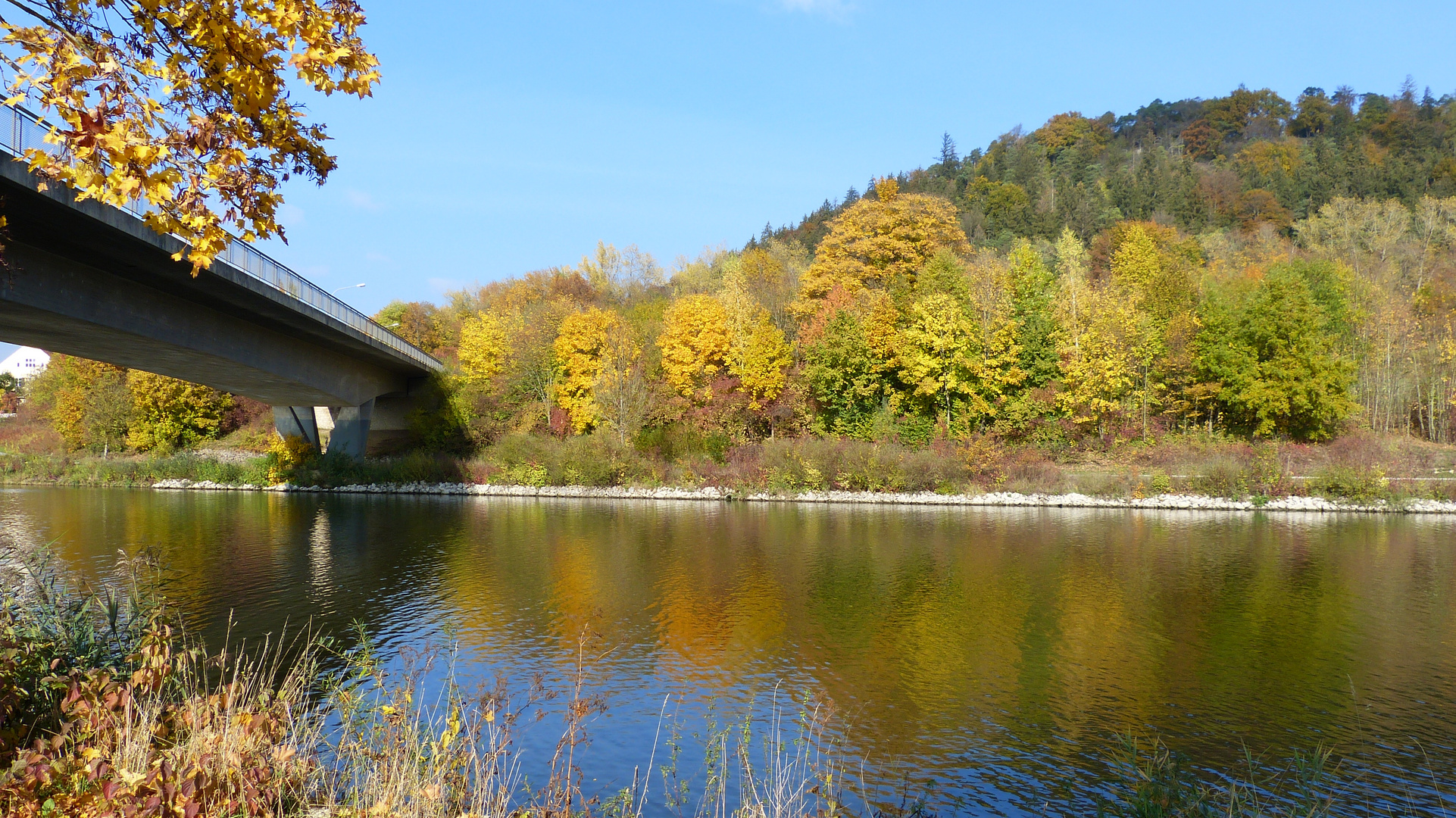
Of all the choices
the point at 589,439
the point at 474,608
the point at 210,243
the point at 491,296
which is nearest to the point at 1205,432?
the point at 589,439

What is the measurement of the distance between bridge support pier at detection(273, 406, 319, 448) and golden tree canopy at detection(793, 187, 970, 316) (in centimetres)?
3009

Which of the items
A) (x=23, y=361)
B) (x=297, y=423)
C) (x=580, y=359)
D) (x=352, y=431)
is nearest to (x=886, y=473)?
(x=580, y=359)

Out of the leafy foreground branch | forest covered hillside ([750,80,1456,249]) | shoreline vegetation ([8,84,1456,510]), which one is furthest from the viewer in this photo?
forest covered hillside ([750,80,1456,249])

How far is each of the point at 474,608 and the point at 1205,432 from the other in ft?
134

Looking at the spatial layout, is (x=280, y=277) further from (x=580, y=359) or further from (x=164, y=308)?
(x=580, y=359)

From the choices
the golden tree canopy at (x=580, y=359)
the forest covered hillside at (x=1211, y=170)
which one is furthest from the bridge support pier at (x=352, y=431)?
the forest covered hillside at (x=1211, y=170)

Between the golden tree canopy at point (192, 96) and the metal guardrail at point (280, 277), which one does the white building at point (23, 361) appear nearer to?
the metal guardrail at point (280, 277)

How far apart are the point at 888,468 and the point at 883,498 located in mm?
1667

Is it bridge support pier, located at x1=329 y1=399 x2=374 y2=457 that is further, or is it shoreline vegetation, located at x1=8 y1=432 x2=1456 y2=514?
bridge support pier, located at x1=329 y1=399 x2=374 y2=457

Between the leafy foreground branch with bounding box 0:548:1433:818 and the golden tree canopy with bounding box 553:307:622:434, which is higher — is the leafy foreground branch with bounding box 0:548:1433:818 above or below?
below

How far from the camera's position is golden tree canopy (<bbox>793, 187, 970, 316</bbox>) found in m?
57.5

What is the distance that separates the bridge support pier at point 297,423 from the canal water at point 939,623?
630 inches

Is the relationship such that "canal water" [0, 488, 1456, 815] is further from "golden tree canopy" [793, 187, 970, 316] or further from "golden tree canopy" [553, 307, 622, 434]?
"golden tree canopy" [793, 187, 970, 316]

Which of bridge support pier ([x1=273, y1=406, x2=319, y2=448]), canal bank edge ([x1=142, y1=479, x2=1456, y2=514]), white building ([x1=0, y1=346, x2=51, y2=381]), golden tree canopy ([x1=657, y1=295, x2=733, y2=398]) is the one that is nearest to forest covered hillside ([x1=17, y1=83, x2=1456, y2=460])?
golden tree canopy ([x1=657, y1=295, x2=733, y2=398])
